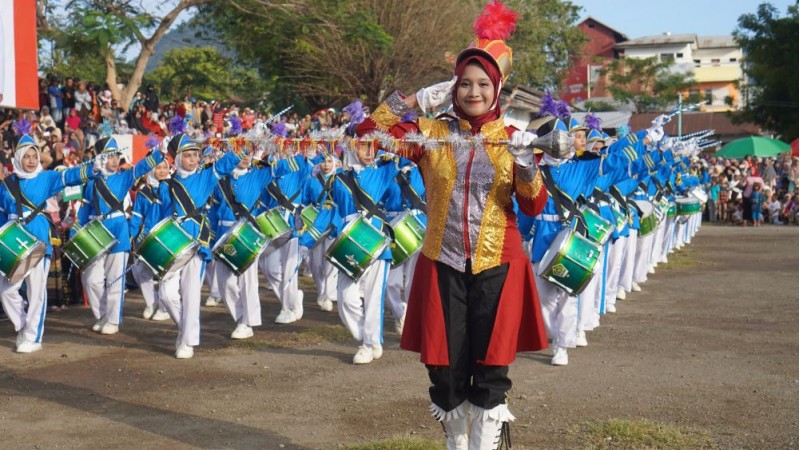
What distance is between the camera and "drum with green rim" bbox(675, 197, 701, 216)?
1694 centimetres

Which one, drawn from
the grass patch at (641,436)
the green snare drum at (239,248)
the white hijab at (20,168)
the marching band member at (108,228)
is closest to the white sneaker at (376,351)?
the green snare drum at (239,248)

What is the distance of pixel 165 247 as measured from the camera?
337 inches

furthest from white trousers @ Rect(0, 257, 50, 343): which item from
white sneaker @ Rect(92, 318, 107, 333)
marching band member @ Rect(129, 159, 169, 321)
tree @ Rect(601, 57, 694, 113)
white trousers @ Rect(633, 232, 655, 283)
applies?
tree @ Rect(601, 57, 694, 113)

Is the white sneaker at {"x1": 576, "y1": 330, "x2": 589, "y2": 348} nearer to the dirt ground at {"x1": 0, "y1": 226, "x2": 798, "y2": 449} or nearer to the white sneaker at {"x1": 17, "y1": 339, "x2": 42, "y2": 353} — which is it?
the dirt ground at {"x1": 0, "y1": 226, "x2": 798, "y2": 449}

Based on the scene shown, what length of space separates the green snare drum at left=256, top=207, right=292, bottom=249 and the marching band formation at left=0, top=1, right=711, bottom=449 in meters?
0.02

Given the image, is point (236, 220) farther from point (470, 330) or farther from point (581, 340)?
point (470, 330)

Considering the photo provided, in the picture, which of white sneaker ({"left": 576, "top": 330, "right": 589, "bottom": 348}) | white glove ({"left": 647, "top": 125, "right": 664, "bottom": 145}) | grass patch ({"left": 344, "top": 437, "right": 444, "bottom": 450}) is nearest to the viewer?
grass patch ({"left": 344, "top": 437, "right": 444, "bottom": 450})

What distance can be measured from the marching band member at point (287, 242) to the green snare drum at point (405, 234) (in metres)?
1.70

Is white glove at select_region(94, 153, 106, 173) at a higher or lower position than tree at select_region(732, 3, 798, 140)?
lower

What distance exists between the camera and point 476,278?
16.2ft

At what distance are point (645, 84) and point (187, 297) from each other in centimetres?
6016

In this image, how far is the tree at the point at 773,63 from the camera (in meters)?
39.8

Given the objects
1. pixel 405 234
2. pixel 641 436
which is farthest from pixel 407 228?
pixel 641 436

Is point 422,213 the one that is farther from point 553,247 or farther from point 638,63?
point 638,63
